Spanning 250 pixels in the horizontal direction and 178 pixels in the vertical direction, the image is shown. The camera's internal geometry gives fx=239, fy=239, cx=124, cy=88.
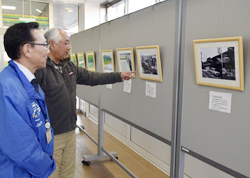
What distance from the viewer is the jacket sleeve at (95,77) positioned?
10.5 feet

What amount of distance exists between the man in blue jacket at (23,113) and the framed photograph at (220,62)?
4.08 ft

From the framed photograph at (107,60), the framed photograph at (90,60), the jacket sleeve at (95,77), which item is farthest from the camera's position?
the framed photograph at (90,60)

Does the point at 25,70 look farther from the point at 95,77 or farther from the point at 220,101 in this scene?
the point at 95,77

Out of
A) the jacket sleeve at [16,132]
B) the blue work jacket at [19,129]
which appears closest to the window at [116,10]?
the blue work jacket at [19,129]

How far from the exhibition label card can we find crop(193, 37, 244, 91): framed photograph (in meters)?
0.07

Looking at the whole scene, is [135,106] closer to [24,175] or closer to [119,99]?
[119,99]

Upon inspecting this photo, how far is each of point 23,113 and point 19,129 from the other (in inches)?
4.0

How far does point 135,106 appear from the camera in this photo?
3.12 metres

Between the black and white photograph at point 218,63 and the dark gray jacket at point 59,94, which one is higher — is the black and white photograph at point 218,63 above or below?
above

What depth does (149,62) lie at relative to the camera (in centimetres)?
273

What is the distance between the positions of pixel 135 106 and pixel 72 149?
95 cm

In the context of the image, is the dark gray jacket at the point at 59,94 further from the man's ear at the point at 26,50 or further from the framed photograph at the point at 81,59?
the framed photograph at the point at 81,59

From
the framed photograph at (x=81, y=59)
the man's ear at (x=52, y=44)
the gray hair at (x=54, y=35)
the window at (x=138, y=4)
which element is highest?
the window at (x=138, y=4)

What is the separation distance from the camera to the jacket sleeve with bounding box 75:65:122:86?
3.20m
